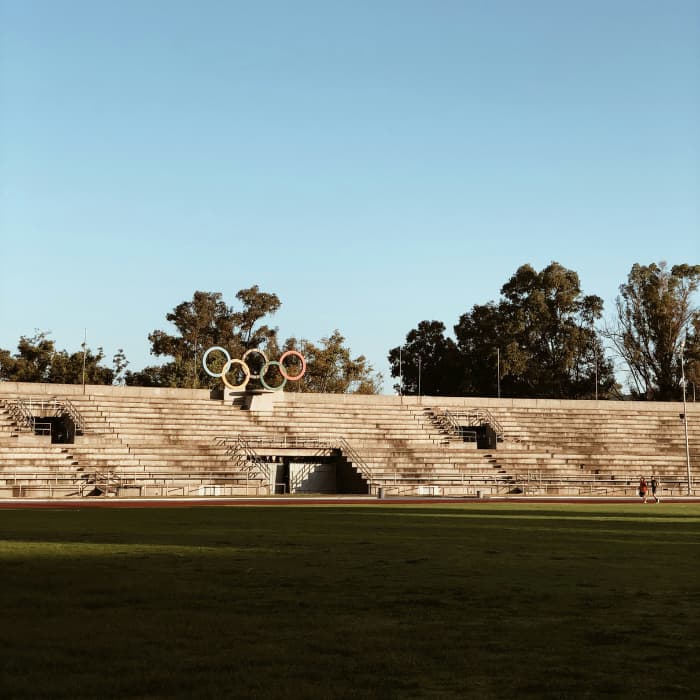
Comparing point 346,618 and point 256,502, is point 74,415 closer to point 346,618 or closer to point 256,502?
point 256,502

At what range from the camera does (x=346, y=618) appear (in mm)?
10094

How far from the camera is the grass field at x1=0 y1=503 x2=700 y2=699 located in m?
7.38

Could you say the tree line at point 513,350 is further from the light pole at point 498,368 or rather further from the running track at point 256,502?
the running track at point 256,502

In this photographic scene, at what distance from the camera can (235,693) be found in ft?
23.0

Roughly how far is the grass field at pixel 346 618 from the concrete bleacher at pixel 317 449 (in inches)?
1212

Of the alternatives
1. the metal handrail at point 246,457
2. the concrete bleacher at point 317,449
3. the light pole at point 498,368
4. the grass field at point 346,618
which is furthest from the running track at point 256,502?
the light pole at point 498,368

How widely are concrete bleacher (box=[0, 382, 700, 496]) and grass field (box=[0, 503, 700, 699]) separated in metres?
30.8

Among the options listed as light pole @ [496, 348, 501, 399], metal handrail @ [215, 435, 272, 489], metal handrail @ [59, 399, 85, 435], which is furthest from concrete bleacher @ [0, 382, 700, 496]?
light pole @ [496, 348, 501, 399]

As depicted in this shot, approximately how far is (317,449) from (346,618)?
47132 mm

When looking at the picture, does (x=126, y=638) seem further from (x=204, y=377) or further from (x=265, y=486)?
(x=204, y=377)

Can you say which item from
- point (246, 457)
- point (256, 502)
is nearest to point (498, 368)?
point (246, 457)

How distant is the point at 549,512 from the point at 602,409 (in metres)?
39.4

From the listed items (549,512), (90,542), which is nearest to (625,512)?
(549,512)

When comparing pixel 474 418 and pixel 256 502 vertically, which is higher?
pixel 474 418
